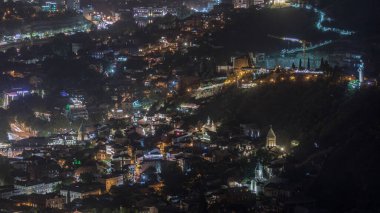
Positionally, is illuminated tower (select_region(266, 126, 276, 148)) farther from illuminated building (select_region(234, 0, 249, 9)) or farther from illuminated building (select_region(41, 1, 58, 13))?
illuminated building (select_region(41, 1, 58, 13))

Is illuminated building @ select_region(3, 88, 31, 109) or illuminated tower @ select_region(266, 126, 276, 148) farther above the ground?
illuminated tower @ select_region(266, 126, 276, 148)

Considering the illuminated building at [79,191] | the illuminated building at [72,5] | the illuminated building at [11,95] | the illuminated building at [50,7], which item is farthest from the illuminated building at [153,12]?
the illuminated building at [79,191]

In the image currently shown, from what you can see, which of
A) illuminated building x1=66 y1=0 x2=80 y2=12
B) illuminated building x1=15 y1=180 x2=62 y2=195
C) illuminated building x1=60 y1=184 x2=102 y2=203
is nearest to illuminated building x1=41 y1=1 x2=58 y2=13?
illuminated building x1=66 y1=0 x2=80 y2=12

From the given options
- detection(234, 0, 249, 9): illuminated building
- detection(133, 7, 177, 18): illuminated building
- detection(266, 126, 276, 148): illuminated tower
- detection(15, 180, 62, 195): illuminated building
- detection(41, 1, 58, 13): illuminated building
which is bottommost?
detection(15, 180, 62, 195): illuminated building

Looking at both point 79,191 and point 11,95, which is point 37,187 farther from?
point 11,95

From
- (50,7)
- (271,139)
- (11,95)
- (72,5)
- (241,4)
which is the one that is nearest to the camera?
(271,139)

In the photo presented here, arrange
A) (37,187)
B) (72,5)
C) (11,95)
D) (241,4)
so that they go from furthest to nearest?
(72,5) → (241,4) → (11,95) → (37,187)

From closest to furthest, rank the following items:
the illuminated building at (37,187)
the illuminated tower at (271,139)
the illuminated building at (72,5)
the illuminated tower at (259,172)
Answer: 1. the illuminated tower at (259,172)
2. the illuminated building at (37,187)
3. the illuminated tower at (271,139)
4. the illuminated building at (72,5)

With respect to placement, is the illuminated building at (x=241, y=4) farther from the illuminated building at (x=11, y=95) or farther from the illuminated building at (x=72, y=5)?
the illuminated building at (x=11, y=95)

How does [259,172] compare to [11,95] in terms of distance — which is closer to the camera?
[259,172]

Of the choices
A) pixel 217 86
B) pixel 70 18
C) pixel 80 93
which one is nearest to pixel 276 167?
pixel 217 86

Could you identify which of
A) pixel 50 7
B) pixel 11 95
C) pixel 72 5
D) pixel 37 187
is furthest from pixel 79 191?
pixel 72 5
